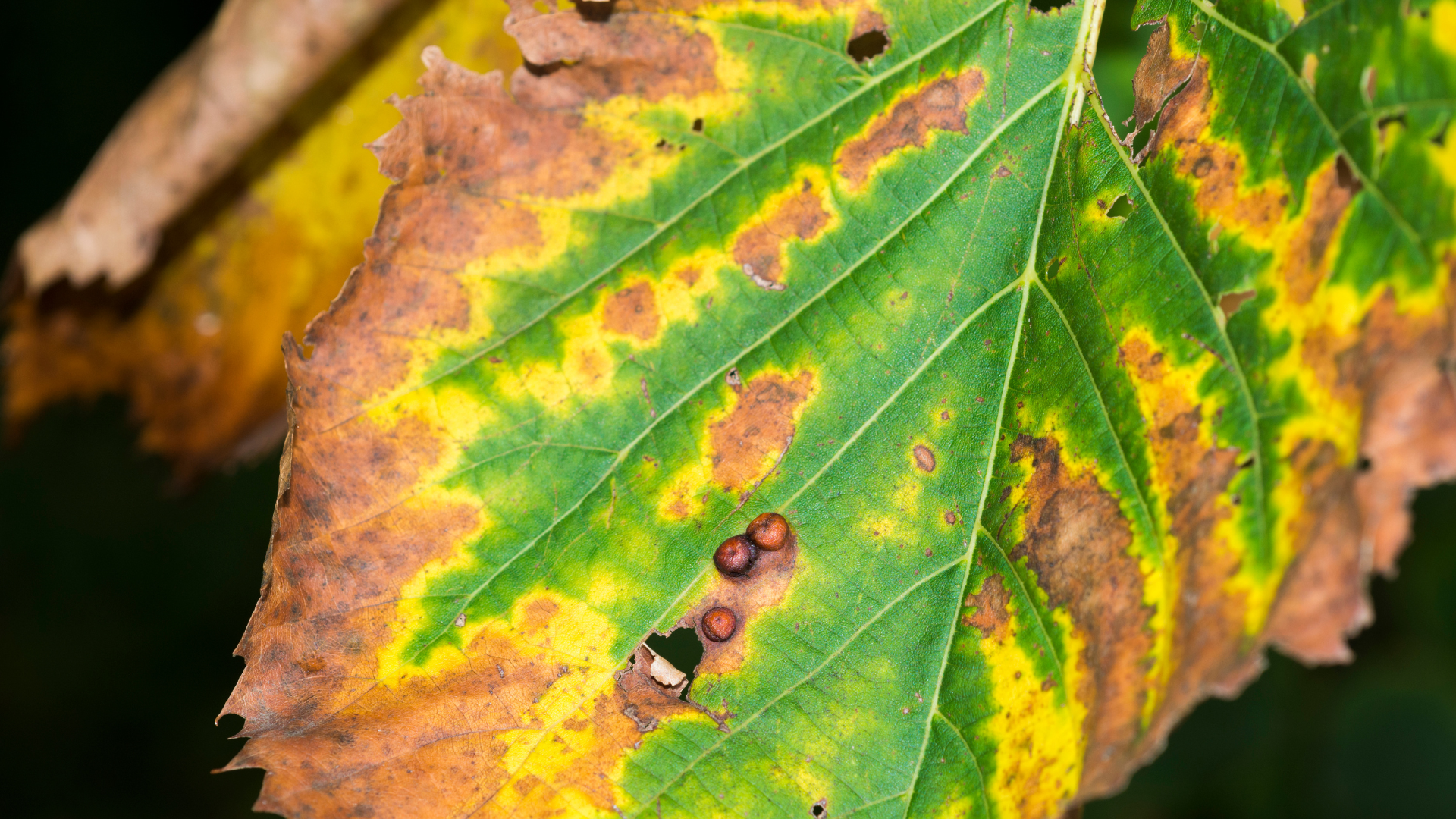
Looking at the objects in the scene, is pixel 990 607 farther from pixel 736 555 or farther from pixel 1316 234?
pixel 1316 234

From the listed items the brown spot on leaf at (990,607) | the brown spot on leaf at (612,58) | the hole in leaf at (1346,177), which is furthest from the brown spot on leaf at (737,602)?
the hole in leaf at (1346,177)

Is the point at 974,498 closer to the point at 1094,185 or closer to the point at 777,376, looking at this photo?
the point at 777,376

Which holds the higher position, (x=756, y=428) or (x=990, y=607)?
(x=756, y=428)

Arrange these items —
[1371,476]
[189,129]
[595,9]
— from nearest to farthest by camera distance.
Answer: [595,9]
[1371,476]
[189,129]

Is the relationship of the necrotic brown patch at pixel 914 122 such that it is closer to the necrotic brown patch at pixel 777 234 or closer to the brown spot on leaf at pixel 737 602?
the necrotic brown patch at pixel 777 234

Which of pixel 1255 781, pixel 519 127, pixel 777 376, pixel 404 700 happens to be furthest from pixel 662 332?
pixel 1255 781

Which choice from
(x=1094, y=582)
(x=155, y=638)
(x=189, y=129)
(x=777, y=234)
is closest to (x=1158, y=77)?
(x=777, y=234)

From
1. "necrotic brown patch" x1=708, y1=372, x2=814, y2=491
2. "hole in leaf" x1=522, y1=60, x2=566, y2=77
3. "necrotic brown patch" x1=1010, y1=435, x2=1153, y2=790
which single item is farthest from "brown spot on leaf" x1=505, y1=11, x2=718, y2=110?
"necrotic brown patch" x1=1010, y1=435, x2=1153, y2=790
